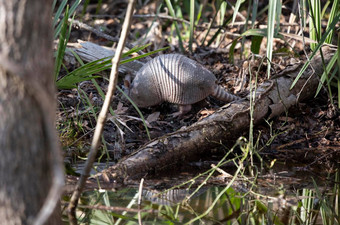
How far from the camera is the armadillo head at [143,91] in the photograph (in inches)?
161

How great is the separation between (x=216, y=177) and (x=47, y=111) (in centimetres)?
178

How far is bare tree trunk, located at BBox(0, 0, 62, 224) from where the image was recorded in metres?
1.39

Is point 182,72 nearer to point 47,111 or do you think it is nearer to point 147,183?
point 147,183

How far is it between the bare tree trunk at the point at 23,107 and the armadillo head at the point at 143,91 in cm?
260

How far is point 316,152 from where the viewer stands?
3561 mm

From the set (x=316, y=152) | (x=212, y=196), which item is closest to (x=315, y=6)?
(x=316, y=152)

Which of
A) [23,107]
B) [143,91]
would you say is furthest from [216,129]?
[23,107]

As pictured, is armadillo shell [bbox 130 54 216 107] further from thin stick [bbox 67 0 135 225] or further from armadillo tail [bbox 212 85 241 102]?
thin stick [bbox 67 0 135 225]

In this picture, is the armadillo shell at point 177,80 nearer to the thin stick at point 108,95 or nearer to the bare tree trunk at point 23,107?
the thin stick at point 108,95

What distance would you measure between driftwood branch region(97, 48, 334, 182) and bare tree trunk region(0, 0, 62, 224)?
4.19 ft

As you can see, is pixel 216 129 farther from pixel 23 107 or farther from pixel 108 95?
pixel 23 107

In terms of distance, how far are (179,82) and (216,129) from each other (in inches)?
29.7

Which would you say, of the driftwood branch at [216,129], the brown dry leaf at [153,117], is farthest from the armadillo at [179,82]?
the driftwood branch at [216,129]

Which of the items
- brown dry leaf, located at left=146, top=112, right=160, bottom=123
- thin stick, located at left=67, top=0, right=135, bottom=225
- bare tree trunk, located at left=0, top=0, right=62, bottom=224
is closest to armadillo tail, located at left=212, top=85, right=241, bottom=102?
brown dry leaf, located at left=146, top=112, right=160, bottom=123
